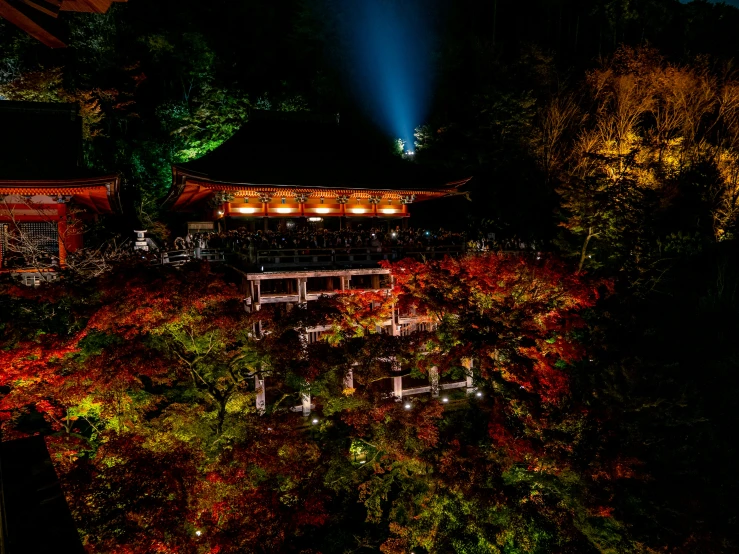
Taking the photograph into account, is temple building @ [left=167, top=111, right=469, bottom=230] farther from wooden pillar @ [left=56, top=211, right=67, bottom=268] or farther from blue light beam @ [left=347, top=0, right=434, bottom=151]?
blue light beam @ [left=347, top=0, right=434, bottom=151]

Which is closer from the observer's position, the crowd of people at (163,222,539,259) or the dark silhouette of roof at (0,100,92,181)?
the dark silhouette of roof at (0,100,92,181)

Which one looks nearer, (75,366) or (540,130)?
(75,366)

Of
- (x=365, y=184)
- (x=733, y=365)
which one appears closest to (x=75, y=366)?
(x=365, y=184)

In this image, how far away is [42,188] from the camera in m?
13.4

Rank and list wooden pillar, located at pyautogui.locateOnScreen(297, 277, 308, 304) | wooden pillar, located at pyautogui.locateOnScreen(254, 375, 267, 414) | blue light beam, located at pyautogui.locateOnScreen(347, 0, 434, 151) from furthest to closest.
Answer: blue light beam, located at pyautogui.locateOnScreen(347, 0, 434, 151) → wooden pillar, located at pyautogui.locateOnScreen(297, 277, 308, 304) → wooden pillar, located at pyautogui.locateOnScreen(254, 375, 267, 414)

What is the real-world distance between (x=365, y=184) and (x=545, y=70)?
18.0 m

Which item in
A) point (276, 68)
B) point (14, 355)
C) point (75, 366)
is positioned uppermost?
point (276, 68)

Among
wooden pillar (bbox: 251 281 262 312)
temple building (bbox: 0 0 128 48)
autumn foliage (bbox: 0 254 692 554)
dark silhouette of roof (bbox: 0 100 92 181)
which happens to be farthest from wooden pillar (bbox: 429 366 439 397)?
temple building (bbox: 0 0 128 48)

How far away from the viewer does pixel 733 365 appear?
52.5 feet

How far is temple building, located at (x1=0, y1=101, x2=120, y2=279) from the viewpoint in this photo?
13.5 metres

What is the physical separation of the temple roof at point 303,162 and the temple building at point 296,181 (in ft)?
0.13

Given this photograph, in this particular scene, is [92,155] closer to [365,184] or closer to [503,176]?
[365,184]

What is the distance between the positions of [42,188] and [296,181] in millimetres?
8337

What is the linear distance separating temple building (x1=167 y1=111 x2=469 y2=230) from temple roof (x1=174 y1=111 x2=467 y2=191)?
38 millimetres
